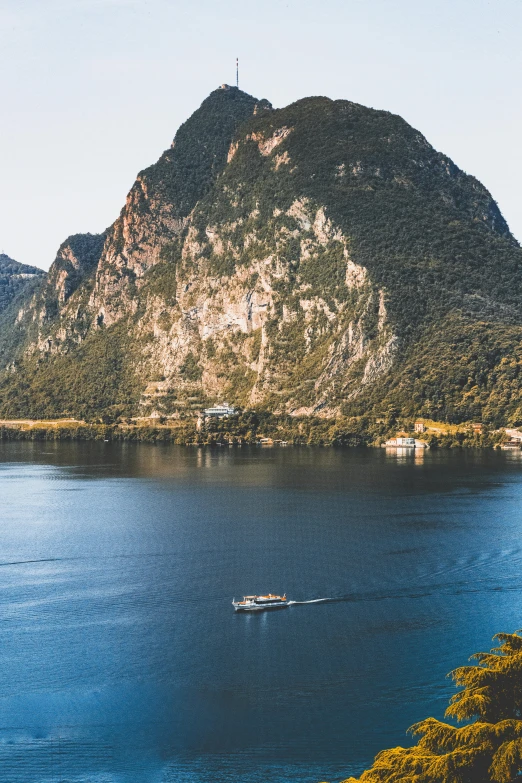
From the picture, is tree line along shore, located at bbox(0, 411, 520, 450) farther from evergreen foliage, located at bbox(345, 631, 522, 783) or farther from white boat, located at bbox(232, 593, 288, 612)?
evergreen foliage, located at bbox(345, 631, 522, 783)

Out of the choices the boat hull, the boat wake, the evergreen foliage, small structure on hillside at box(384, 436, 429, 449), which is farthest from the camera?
small structure on hillside at box(384, 436, 429, 449)

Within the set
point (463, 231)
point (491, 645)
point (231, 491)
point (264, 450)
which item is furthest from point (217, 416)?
point (491, 645)

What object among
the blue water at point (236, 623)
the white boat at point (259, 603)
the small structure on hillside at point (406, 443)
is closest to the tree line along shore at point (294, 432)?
the small structure on hillside at point (406, 443)

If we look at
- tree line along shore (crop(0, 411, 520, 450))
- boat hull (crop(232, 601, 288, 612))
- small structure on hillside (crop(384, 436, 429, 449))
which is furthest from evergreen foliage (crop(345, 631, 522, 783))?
small structure on hillside (crop(384, 436, 429, 449))

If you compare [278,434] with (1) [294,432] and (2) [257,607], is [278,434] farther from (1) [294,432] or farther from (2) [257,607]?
(2) [257,607]

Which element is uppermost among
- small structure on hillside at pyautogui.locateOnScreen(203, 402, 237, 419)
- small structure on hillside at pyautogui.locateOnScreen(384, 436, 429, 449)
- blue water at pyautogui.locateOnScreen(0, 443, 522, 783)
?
small structure on hillside at pyautogui.locateOnScreen(203, 402, 237, 419)

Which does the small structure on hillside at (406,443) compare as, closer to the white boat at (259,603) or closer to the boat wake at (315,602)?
the boat wake at (315,602)
